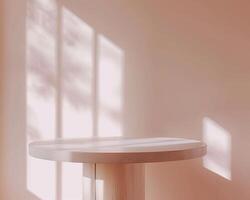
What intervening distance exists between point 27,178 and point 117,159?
115 cm

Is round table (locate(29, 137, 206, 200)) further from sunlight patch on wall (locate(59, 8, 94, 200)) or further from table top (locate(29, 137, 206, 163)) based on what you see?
sunlight patch on wall (locate(59, 8, 94, 200))

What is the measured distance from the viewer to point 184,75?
7.91 feet

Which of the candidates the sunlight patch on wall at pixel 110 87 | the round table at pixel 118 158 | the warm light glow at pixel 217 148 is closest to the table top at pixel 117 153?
the round table at pixel 118 158

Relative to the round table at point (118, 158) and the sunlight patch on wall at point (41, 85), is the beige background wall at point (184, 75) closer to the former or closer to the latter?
the sunlight patch on wall at point (41, 85)

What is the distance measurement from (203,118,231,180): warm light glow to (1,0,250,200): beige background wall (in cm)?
2

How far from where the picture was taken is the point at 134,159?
160cm

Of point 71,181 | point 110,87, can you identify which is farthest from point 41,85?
point 71,181

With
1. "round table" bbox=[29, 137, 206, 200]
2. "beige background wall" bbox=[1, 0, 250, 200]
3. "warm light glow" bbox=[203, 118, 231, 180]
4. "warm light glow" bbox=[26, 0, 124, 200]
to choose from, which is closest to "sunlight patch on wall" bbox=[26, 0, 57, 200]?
"warm light glow" bbox=[26, 0, 124, 200]

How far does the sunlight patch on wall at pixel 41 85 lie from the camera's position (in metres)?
2.54

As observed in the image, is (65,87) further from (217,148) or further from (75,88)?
(217,148)

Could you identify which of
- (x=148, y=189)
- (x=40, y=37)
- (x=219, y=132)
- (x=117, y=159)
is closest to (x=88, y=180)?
(x=117, y=159)

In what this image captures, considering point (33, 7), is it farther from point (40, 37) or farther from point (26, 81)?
point (26, 81)

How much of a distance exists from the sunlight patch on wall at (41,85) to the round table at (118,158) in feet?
2.31

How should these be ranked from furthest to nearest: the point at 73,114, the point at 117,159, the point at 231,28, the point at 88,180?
the point at 73,114 → the point at 231,28 → the point at 88,180 → the point at 117,159
